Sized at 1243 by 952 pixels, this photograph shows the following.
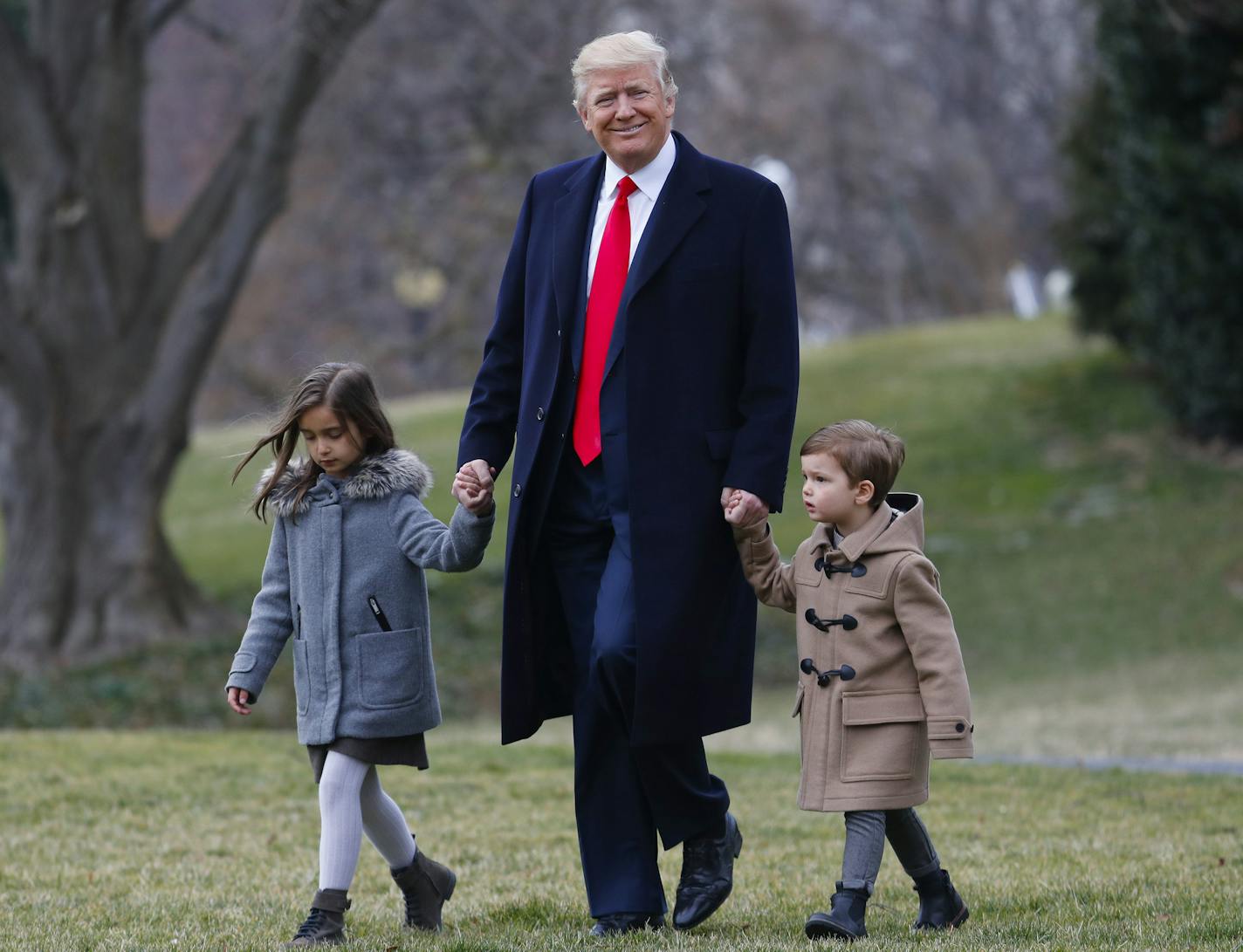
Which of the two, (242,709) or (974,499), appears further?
(974,499)

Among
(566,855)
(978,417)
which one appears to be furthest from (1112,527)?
(566,855)

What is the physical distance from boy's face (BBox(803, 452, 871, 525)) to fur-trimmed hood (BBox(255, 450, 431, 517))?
100 cm

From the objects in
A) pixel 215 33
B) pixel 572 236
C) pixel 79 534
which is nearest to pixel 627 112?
pixel 572 236

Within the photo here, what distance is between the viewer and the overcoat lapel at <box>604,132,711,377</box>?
4.53m

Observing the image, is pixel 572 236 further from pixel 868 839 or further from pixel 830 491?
pixel 868 839

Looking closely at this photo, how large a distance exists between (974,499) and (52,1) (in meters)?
11.4

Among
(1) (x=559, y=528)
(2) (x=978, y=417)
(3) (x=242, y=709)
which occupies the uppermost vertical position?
(2) (x=978, y=417)

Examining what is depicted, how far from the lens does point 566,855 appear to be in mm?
6391

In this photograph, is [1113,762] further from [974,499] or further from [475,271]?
[475,271]

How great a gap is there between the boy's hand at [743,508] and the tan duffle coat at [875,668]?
3 cm

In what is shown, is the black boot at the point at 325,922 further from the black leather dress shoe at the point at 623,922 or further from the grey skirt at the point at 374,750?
the black leather dress shoe at the point at 623,922

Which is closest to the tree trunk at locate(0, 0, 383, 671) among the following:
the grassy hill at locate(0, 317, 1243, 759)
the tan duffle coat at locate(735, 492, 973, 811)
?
the grassy hill at locate(0, 317, 1243, 759)

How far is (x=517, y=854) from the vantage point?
251 inches

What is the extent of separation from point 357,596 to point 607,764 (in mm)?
779
